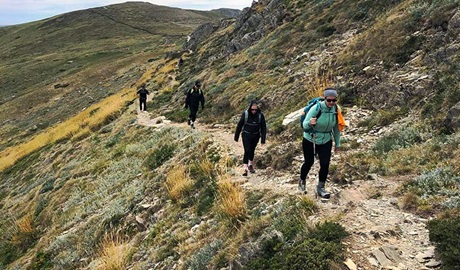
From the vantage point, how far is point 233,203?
8.31m

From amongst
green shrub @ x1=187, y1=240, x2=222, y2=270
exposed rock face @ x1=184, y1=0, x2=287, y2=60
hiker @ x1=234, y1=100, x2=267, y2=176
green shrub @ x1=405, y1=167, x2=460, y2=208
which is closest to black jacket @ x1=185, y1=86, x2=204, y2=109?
hiker @ x1=234, y1=100, x2=267, y2=176

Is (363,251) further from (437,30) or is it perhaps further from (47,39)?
(47,39)

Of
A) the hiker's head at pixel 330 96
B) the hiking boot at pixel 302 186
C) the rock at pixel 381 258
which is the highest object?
the hiker's head at pixel 330 96

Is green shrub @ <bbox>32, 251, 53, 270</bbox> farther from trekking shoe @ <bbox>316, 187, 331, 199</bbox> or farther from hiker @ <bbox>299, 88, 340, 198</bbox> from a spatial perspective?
hiker @ <bbox>299, 88, 340, 198</bbox>

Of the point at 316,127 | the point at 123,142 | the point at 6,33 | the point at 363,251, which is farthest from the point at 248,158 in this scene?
the point at 6,33

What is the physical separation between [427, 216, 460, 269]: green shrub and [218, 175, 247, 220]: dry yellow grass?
3.75 metres

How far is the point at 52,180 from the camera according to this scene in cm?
1958

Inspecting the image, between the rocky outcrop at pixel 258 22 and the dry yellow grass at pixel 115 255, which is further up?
the rocky outcrop at pixel 258 22

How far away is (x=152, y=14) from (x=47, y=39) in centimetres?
4883

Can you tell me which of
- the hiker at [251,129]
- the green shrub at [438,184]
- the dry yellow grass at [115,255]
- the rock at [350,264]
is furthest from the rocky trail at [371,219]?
the dry yellow grass at [115,255]

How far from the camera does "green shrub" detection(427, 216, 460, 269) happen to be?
16.1 ft

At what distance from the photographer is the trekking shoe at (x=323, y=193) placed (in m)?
7.70

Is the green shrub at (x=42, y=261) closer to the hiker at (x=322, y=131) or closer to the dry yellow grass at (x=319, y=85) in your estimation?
the hiker at (x=322, y=131)

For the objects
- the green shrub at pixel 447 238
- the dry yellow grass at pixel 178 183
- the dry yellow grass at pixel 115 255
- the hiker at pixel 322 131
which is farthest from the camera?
the dry yellow grass at pixel 178 183
